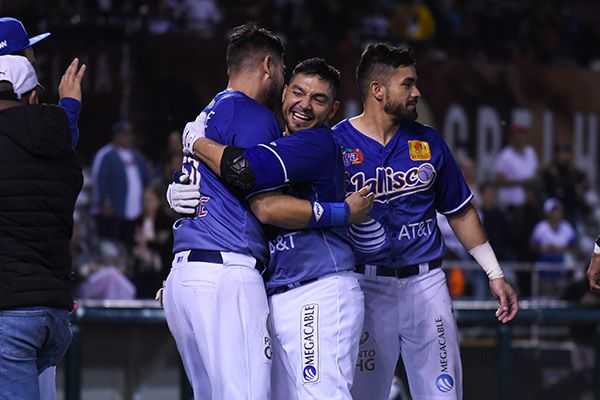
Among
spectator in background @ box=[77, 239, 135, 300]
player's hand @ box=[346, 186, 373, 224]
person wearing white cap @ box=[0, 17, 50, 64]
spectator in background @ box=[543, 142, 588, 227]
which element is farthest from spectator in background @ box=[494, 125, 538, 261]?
person wearing white cap @ box=[0, 17, 50, 64]

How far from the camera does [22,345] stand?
4.45 meters

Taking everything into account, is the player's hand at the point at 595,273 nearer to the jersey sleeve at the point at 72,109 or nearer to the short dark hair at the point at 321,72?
the short dark hair at the point at 321,72

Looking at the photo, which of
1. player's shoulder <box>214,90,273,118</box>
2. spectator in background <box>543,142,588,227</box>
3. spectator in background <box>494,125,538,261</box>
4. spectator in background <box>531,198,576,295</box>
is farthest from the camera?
spectator in background <box>543,142,588,227</box>

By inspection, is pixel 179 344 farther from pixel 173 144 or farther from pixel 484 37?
pixel 484 37

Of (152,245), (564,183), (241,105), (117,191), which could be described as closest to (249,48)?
(241,105)

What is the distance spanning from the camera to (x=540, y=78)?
17984 millimetres

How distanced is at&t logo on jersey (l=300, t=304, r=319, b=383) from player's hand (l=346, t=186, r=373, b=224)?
1.41 feet

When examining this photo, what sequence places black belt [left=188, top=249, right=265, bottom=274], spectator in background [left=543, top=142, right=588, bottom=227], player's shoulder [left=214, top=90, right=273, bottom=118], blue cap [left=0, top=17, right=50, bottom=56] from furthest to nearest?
spectator in background [left=543, top=142, right=588, bottom=227] → player's shoulder [left=214, top=90, right=273, bottom=118] → black belt [left=188, top=249, right=265, bottom=274] → blue cap [left=0, top=17, right=50, bottom=56]

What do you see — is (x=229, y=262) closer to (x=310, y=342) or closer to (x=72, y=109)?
(x=310, y=342)

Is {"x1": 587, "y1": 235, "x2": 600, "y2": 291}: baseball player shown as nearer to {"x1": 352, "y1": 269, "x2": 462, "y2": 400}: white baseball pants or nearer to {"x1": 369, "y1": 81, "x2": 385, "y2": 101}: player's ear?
{"x1": 352, "y1": 269, "x2": 462, "y2": 400}: white baseball pants

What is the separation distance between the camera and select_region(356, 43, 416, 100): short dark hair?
20.1ft

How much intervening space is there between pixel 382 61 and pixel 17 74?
83.9 inches

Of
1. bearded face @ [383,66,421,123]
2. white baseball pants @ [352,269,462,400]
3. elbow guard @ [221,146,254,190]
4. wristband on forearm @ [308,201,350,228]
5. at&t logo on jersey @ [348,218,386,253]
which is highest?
bearded face @ [383,66,421,123]

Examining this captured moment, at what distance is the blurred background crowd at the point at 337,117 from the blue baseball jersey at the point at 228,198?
5.54 metres
